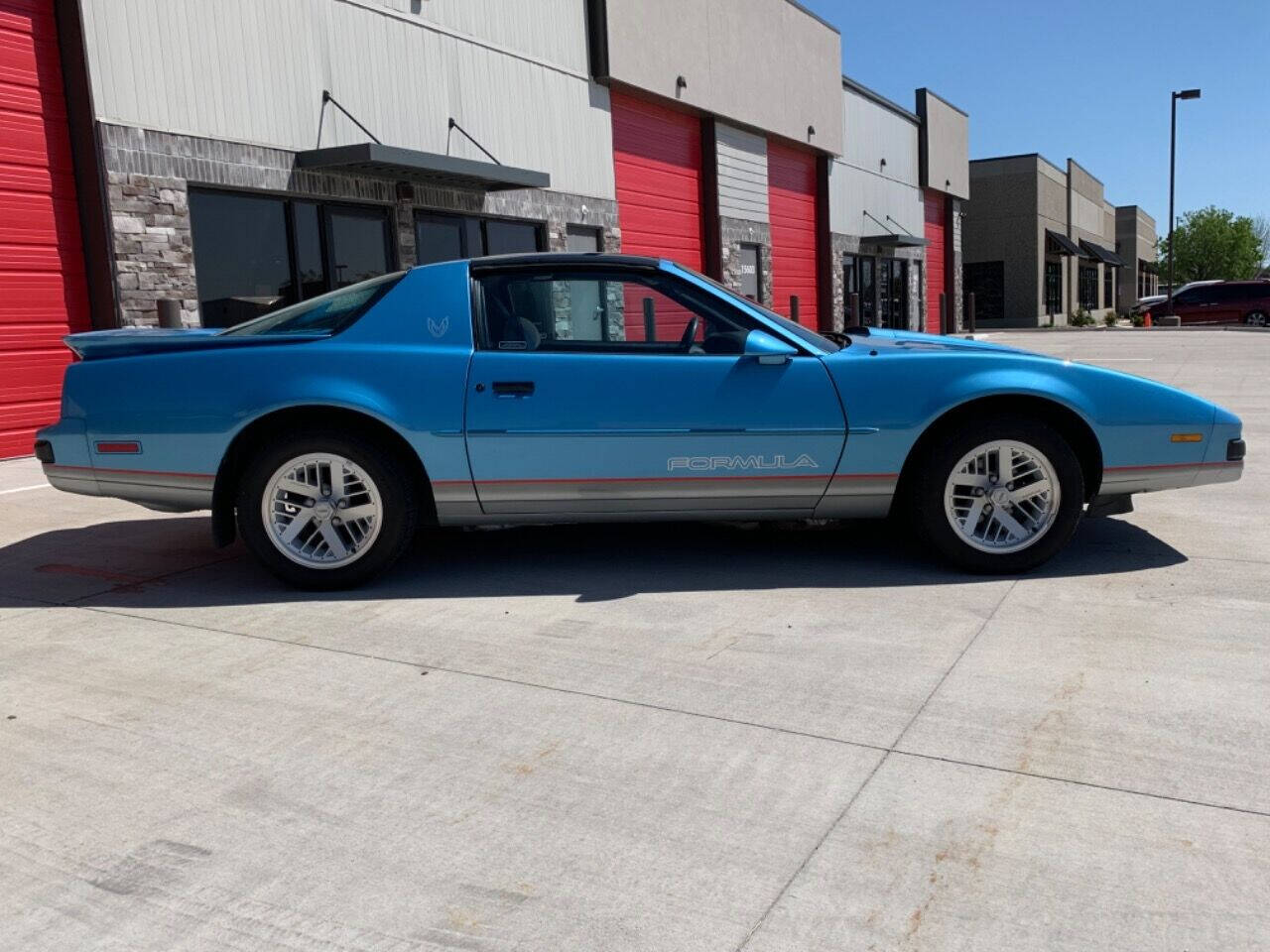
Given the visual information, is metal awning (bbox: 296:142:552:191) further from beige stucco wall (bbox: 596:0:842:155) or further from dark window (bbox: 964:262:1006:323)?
dark window (bbox: 964:262:1006:323)

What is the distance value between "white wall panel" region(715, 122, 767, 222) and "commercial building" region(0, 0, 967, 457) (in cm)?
6

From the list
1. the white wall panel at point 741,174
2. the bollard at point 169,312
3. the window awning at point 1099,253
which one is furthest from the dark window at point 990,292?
the bollard at point 169,312

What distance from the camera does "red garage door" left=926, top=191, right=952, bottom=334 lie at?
32.7 meters

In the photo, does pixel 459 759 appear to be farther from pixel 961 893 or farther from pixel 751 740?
pixel 961 893

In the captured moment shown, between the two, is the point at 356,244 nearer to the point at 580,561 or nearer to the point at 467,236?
the point at 467,236

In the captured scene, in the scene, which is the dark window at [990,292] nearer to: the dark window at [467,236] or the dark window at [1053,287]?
the dark window at [1053,287]

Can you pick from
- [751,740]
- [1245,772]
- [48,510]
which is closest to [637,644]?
[751,740]

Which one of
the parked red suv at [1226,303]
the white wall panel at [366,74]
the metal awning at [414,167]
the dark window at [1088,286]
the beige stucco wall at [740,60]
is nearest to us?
the white wall panel at [366,74]

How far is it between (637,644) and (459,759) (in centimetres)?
108

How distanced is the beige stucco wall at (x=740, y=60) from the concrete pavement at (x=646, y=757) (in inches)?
536

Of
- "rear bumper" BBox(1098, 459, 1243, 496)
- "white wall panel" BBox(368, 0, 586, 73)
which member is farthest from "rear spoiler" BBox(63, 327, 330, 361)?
"white wall panel" BBox(368, 0, 586, 73)

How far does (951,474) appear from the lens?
4.70 metres

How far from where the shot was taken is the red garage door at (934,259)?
32656 millimetres

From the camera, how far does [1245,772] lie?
2.81 metres
